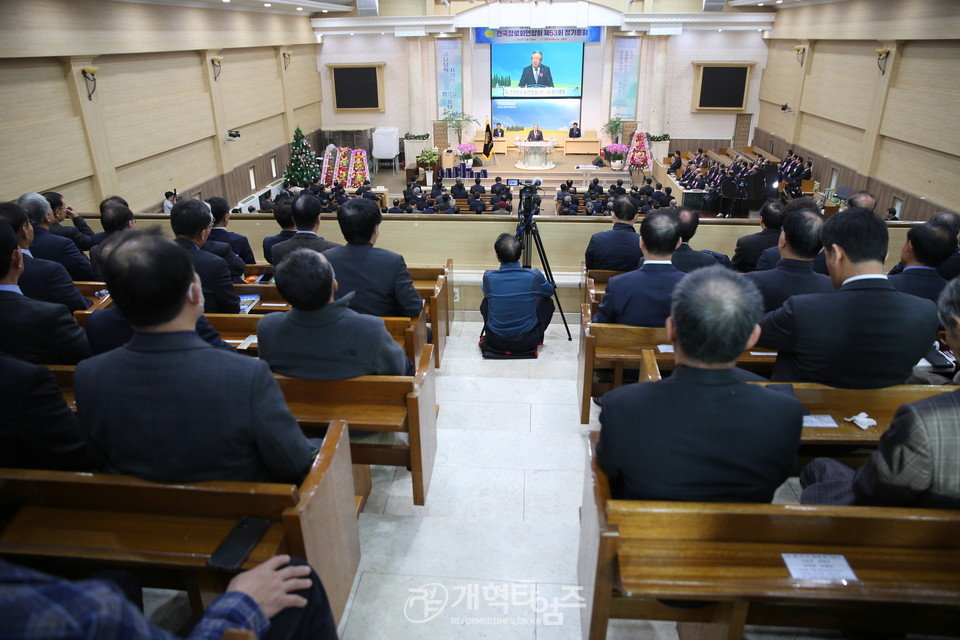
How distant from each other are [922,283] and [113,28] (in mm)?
8881

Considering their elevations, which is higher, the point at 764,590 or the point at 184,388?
the point at 184,388

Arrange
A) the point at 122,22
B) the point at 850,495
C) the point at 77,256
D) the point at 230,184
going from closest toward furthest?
1. the point at 850,495
2. the point at 77,256
3. the point at 122,22
4. the point at 230,184

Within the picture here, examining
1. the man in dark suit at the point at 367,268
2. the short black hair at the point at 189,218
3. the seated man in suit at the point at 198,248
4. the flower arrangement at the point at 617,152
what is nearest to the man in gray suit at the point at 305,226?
the man in dark suit at the point at 367,268

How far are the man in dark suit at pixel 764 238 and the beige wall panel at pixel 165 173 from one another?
7.56 metres

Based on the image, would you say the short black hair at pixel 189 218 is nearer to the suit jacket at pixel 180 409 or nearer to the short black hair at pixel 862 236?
the suit jacket at pixel 180 409

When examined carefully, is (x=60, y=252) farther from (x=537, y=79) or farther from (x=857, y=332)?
(x=537, y=79)

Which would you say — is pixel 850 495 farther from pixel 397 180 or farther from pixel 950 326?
pixel 397 180

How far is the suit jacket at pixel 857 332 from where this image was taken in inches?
81.1

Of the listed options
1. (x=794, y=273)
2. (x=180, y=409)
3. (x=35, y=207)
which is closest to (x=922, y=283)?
(x=794, y=273)

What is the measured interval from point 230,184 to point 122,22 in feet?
10.9

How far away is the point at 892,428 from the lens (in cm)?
144

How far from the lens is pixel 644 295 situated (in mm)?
2971

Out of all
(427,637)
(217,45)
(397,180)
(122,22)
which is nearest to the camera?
(427,637)

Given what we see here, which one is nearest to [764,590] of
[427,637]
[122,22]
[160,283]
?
[427,637]
